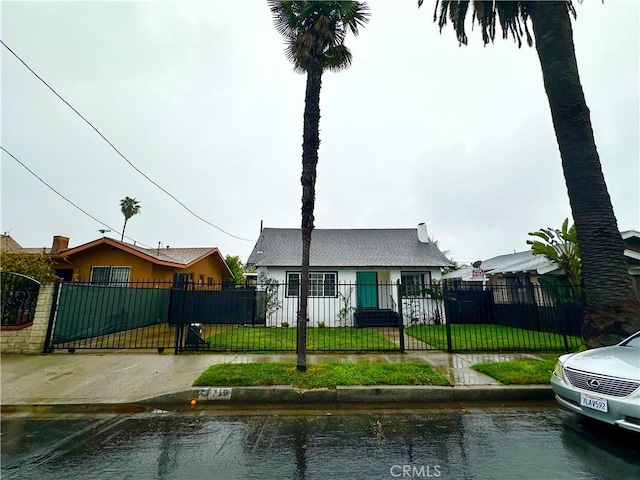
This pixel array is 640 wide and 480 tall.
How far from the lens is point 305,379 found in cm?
575

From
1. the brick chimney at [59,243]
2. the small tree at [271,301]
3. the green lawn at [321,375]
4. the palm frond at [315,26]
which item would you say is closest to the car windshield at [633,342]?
the green lawn at [321,375]

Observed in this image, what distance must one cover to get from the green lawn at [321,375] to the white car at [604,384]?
1883 mm

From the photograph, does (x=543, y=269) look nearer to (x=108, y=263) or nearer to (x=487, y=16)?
(x=487, y=16)

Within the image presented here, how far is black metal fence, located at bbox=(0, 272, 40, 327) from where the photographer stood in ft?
28.0

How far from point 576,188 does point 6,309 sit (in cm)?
1484

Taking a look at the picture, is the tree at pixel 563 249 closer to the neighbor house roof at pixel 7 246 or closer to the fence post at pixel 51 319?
the fence post at pixel 51 319

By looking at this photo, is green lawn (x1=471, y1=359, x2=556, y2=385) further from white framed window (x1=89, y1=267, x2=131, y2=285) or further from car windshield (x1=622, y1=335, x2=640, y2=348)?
white framed window (x1=89, y1=267, x2=131, y2=285)

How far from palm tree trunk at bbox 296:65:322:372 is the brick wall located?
752cm

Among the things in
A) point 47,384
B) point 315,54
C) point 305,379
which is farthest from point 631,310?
point 47,384

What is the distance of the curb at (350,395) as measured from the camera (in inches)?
206

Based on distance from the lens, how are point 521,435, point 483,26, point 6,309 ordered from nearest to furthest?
point 521,435, point 6,309, point 483,26

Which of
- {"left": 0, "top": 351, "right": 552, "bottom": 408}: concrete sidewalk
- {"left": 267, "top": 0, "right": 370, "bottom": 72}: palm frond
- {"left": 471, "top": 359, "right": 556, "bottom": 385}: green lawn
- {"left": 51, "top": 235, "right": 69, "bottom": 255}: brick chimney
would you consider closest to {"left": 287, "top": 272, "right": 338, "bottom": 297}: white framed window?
{"left": 0, "top": 351, "right": 552, "bottom": 408}: concrete sidewalk

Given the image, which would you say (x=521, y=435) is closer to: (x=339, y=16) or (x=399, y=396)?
(x=399, y=396)

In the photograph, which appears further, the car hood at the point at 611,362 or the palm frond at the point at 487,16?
the palm frond at the point at 487,16
